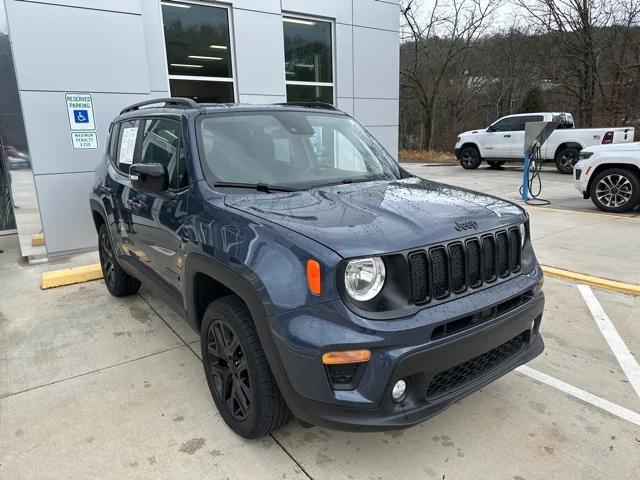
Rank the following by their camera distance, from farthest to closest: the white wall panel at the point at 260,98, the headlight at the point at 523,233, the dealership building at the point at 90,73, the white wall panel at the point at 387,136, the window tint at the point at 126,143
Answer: the white wall panel at the point at 387,136
the white wall panel at the point at 260,98
the dealership building at the point at 90,73
the window tint at the point at 126,143
the headlight at the point at 523,233

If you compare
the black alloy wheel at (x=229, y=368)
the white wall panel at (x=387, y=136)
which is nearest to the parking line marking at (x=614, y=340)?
the black alloy wheel at (x=229, y=368)

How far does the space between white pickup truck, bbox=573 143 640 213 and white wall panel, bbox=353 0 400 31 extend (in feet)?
15.7

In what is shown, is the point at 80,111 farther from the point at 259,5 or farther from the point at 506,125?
the point at 506,125

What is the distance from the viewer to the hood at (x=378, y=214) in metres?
2.06

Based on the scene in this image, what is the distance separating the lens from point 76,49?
624cm

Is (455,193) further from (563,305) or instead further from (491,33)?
(491,33)

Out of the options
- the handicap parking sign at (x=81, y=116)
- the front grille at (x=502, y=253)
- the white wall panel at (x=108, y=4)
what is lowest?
the front grille at (x=502, y=253)

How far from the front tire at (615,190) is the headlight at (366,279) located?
25.6ft

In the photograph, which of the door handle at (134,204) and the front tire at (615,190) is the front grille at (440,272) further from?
the front tire at (615,190)

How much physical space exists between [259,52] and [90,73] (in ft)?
9.90

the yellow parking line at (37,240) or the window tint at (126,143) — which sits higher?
the window tint at (126,143)

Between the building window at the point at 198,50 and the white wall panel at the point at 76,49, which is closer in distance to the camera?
the white wall panel at the point at 76,49

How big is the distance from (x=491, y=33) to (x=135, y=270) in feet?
98.1

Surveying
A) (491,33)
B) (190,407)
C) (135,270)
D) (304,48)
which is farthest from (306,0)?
(491,33)
